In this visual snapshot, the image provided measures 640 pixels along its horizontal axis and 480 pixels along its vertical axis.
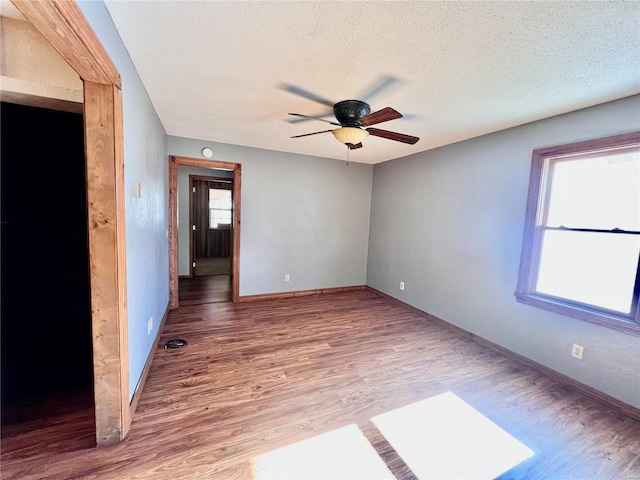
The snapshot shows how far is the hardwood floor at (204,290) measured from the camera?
4.12m

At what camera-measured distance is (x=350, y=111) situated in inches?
86.7

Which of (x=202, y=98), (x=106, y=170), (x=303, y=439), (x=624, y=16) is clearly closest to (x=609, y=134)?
(x=624, y=16)

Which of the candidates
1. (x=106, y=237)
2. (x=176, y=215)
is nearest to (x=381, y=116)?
(x=106, y=237)

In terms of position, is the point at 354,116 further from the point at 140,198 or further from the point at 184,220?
the point at 184,220

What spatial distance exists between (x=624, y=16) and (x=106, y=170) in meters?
2.61

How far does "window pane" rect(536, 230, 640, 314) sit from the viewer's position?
208 cm

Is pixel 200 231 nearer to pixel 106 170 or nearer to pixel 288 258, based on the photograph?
pixel 288 258

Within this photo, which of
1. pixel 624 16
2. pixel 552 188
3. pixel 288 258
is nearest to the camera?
pixel 624 16

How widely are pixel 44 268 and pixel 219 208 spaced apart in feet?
14.5

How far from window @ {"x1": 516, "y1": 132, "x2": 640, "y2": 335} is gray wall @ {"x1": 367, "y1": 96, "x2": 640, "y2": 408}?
100mm

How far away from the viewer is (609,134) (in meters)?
2.09

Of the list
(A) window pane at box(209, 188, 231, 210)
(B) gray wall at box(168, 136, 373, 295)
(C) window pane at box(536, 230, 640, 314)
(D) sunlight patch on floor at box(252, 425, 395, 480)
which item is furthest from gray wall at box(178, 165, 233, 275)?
(C) window pane at box(536, 230, 640, 314)

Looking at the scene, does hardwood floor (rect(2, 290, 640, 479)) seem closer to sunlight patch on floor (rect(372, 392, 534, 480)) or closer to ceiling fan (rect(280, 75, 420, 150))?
sunlight patch on floor (rect(372, 392, 534, 480))

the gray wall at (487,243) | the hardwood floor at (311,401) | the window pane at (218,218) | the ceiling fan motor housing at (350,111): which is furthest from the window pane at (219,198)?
the ceiling fan motor housing at (350,111)
